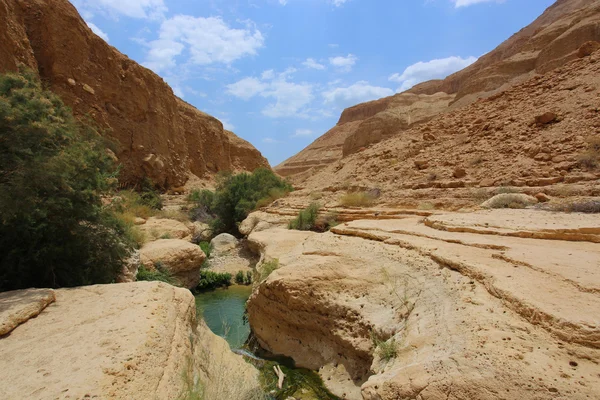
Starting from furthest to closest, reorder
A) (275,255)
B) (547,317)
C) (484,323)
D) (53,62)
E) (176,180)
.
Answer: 1. (176,180)
2. (53,62)
3. (275,255)
4. (484,323)
5. (547,317)

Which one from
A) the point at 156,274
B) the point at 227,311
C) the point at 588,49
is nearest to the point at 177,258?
the point at 156,274

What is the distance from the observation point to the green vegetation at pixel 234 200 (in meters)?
17.8

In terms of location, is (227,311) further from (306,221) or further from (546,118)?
(546,118)

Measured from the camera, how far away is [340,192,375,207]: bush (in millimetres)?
13531

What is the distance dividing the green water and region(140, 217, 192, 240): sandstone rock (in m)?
2.85

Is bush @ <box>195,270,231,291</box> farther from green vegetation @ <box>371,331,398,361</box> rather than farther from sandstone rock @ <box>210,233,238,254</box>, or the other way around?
green vegetation @ <box>371,331,398,361</box>

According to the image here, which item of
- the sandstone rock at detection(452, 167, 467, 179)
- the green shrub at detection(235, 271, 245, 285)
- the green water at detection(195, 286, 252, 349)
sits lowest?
the green water at detection(195, 286, 252, 349)

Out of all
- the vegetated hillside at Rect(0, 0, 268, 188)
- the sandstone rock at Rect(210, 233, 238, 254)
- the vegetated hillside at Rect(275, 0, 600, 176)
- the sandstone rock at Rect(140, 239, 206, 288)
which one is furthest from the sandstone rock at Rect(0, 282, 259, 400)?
the vegetated hillside at Rect(275, 0, 600, 176)

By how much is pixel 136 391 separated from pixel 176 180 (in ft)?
83.3

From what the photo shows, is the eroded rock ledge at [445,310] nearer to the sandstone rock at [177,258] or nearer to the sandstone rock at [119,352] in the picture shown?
the sandstone rock at [119,352]

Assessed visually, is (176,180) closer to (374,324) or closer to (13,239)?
(13,239)

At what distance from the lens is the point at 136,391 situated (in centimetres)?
289

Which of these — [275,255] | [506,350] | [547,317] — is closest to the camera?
[506,350]

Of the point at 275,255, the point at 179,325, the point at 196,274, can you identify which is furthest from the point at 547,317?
the point at 196,274
